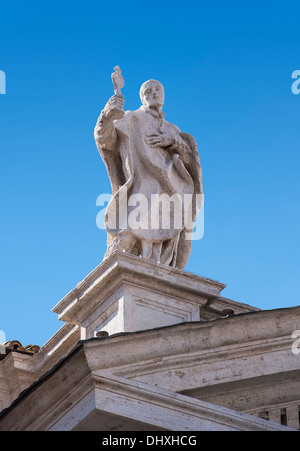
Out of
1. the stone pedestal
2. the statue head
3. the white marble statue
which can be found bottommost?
the stone pedestal

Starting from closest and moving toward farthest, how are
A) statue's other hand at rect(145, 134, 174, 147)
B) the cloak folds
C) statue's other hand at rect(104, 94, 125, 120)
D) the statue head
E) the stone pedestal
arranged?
the stone pedestal
statue's other hand at rect(104, 94, 125, 120)
the cloak folds
statue's other hand at rect(145, 134, 174, 147)
the statue head

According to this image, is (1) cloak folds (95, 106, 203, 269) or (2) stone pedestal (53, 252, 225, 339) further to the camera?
(1) cloak folds (95, 106, 203, 269)

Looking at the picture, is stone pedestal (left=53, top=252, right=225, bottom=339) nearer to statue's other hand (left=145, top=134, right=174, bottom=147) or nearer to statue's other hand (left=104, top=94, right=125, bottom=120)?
statue's other hand (left=104, top=94, right=125, bottom=120)

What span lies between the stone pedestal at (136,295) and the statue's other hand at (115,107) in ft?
6.12

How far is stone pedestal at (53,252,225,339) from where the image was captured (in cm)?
1578

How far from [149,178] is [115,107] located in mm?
1059

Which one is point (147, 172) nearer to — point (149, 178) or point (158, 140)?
point (149, 178)

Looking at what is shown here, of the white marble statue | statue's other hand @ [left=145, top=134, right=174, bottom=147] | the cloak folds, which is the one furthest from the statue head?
statue's other hand @ [left=145, top=134, right=174, bottom=147]

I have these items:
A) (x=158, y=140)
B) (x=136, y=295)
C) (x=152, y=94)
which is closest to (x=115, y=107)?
(x=158, y=140)

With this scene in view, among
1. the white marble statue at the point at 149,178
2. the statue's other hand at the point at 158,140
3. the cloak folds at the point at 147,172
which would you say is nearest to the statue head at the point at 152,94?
the white marble statue at the point at 149,178

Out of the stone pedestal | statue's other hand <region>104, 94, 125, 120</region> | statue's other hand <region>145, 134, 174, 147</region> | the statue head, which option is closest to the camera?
the stone pedestal

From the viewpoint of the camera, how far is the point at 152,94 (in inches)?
703

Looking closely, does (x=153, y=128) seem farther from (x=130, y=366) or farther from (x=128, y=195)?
(x=130, y=366)

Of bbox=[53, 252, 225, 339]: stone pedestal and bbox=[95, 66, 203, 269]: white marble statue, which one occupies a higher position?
bbox=[95, 66, 203, 269]: white marble statue
